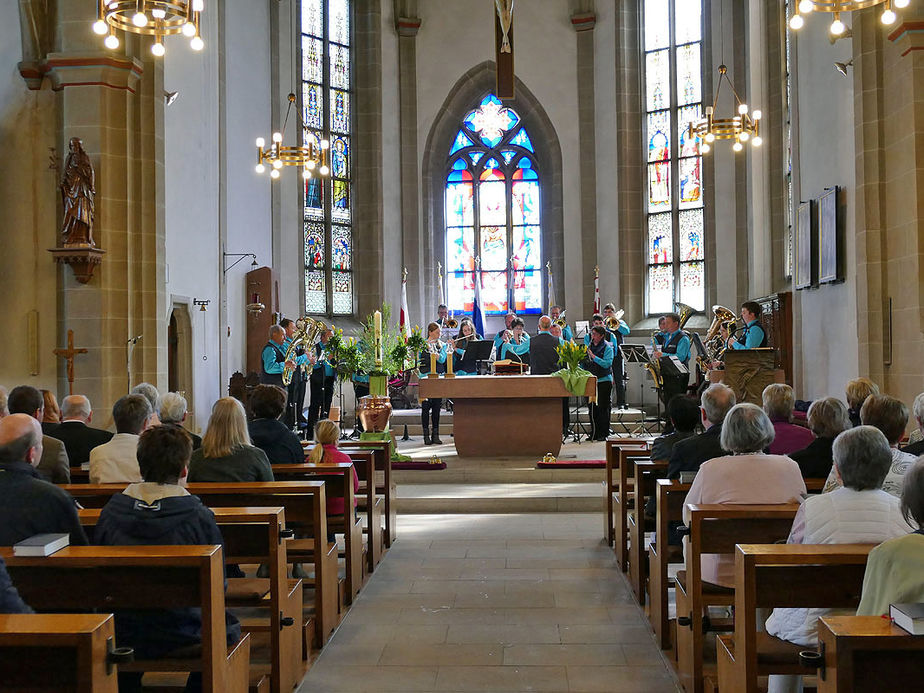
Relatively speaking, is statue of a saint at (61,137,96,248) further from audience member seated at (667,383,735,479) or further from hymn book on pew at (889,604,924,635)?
hymn book on pew at (889,604,924,635)

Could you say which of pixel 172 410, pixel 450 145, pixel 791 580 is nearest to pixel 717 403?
pixel 791 580

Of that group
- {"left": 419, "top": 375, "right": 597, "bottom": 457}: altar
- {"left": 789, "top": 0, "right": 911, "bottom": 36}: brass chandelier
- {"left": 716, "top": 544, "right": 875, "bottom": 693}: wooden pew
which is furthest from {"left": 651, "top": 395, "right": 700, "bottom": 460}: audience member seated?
{"left": 419, "top": 375, "right": 597, "bottom": 457}: altar

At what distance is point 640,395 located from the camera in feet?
56.0

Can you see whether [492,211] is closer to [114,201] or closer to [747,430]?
[114,201]

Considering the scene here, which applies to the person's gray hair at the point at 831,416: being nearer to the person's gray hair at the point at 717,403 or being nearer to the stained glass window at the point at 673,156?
the person's gray hair at the point at 717,403

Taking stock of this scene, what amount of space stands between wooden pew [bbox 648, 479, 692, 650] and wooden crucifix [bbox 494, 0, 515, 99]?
621 centimetres

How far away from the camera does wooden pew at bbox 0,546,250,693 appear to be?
115 inches

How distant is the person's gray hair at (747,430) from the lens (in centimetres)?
441

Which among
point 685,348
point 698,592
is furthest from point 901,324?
point 698,592

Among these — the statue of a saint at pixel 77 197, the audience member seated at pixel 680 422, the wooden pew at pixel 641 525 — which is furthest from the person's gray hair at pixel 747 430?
the statue of a saint at pixel 77 197

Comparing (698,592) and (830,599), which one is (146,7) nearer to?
(698,592)

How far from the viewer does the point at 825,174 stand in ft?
36.0

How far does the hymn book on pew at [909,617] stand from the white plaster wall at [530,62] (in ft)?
53.2

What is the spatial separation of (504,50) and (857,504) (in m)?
8.28
